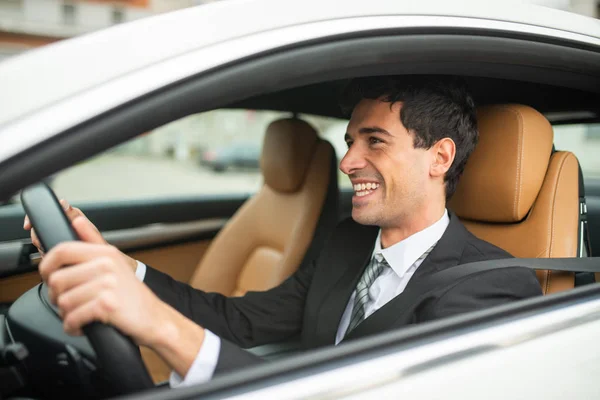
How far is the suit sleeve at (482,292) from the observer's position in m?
1.21

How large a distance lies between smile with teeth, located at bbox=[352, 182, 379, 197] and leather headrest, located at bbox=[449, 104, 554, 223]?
1.16 feet

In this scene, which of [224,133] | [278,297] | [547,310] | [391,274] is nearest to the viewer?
[547,310]

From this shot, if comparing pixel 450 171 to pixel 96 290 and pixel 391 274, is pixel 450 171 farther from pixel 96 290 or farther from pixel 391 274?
pixel 96 290

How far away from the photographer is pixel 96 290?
777 millimetres

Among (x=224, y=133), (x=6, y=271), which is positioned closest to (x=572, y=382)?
(x=6, y=271)

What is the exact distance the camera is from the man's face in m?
1.48

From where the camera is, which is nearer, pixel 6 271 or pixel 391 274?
pixel 391 274

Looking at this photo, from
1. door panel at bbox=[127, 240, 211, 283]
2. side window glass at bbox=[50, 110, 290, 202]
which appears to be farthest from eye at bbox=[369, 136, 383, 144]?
side window glass at bbox=[50, 110, 290, 202]

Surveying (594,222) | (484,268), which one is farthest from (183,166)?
(484,268)

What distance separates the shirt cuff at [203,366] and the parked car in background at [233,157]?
1339 cm

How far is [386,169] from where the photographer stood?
1.47 metres

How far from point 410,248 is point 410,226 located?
0.08m

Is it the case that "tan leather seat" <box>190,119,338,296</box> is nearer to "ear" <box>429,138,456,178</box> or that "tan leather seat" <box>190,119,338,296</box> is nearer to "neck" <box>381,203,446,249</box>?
"neck" <box>381,203,446,249</box>

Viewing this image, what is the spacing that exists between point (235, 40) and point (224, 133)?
16.4 m
